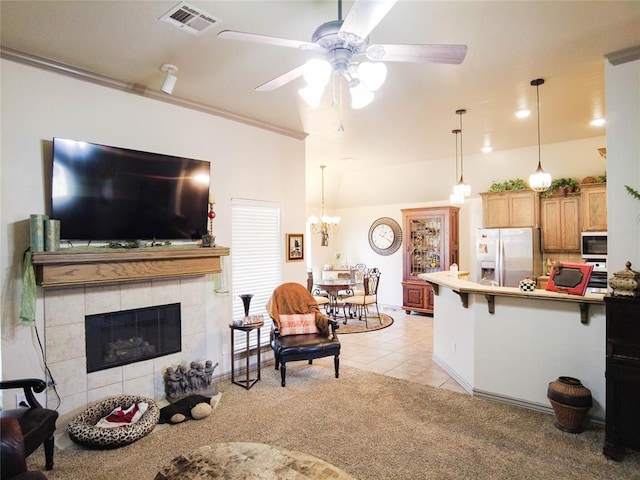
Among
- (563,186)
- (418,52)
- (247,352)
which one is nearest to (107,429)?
(247,352)

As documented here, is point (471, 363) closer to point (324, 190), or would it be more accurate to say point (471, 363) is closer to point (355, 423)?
point (355, 423)

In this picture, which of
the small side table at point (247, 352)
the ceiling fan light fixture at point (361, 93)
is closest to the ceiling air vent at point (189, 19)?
the ceiling fan light fixture at point (361, 93)

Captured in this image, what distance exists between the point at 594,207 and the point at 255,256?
16.0 ft

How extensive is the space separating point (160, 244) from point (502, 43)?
3340 millimetres

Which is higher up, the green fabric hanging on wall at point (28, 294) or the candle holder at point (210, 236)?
the candle holder at point (210, 236)

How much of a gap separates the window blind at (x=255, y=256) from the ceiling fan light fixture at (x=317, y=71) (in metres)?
2.53

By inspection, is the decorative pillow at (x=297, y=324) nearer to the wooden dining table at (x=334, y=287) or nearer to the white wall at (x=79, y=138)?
the white wall at (x=79, y=138)

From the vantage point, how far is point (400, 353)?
5.07 meters

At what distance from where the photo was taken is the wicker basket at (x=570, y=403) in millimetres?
2850

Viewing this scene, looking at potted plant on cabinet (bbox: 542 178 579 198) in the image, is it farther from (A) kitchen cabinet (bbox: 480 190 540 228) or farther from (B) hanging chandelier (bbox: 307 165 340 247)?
(B) hanging chandelier (bbox: 307 165 340 247)

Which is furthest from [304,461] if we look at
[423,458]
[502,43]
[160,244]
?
[502,43]

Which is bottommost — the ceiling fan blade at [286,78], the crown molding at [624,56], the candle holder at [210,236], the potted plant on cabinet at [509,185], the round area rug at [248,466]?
the round area rug at [248,466]

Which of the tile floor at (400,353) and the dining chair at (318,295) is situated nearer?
the tile floor at (400,353)

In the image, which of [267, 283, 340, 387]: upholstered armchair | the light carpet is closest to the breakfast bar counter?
the light carpet
